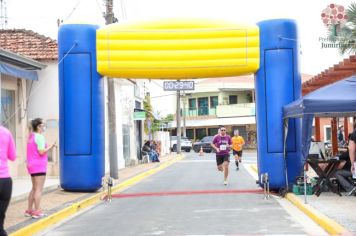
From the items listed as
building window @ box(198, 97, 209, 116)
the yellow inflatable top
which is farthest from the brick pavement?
building window @ box(198, 97, 209, 116)

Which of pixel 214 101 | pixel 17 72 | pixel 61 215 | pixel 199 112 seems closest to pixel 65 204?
pixel 61 215

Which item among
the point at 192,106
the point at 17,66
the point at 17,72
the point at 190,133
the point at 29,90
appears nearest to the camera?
the point at 17,72

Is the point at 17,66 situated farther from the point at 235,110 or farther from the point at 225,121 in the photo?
the point at 225,121

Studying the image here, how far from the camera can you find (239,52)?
1569 cm

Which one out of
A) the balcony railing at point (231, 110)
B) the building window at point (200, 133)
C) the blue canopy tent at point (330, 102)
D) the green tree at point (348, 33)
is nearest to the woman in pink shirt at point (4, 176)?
the blue canopy tent at point (330, 102)

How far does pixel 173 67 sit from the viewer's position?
15.8 metres

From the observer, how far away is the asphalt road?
999 centimetres

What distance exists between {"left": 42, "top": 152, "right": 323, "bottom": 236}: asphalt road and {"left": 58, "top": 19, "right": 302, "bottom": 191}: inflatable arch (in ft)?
4.57

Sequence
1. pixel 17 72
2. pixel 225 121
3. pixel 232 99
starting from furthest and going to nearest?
1. pixel 232 99
2. pixel 225 121
3. pixel 17 72

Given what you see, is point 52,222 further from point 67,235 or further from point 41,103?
point 41,103

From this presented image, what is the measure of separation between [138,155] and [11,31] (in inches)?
546

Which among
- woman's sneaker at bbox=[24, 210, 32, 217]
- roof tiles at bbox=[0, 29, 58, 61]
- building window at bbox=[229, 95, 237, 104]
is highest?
building window at bbox=[229, 95, 237, 104]

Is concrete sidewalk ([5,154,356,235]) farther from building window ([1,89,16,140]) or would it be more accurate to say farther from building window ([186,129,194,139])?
building window ([186,129,194,139])

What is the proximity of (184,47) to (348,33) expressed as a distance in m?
7.91
